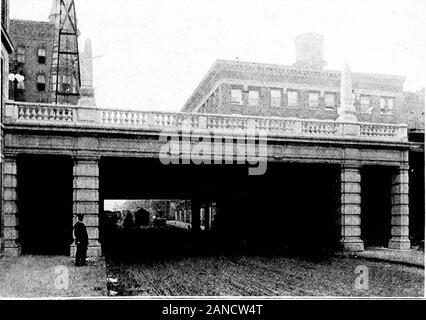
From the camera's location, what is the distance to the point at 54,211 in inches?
887

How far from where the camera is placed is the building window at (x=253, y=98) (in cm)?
4150

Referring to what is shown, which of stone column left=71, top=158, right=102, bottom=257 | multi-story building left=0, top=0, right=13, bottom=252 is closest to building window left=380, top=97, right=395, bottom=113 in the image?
stone column left=71, top=158, right=102, bottom=257

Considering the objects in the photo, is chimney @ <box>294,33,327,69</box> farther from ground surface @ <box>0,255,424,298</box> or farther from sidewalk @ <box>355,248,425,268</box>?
ground surface @ <box>0,255,424,298</box>

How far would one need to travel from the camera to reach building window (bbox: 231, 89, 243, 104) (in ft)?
135

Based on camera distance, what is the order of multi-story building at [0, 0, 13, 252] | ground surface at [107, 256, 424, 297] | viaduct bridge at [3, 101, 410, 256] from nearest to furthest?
ground surface at [107, 256, 424, 297] → multi-story building at [0, 0, 13, 252] → viaduct bridge at [3, 101, 410, 256]

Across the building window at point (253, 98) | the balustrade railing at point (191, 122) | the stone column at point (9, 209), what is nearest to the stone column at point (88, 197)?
the balustrade railing at point (191, 122)

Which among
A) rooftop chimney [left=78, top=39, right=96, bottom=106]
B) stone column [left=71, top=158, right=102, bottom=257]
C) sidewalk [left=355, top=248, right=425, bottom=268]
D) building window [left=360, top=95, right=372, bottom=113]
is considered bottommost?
sidewalk [left=355, top=248, right=425, bottom=268]

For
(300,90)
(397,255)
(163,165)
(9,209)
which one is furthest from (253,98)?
(9,209)

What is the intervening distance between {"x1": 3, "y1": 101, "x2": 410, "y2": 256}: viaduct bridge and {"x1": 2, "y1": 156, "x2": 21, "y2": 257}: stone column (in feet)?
0.11

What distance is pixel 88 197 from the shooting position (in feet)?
62.0
